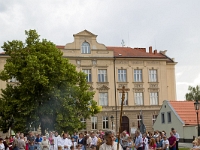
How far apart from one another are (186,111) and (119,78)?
1599 centimetres

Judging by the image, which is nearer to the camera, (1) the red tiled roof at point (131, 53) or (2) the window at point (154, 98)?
(1) the red tiled roof at point (131, 53)

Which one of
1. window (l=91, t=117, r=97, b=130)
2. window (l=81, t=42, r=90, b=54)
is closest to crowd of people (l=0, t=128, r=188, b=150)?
window (l=91, t=117, r=97, b=130)

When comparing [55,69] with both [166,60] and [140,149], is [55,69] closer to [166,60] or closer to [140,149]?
[140,149]

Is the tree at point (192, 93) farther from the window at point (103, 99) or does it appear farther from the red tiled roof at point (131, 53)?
the window at point (103, 99)

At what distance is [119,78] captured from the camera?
56.6m

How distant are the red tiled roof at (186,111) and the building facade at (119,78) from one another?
38.6 feet

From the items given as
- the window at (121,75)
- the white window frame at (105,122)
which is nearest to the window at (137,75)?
the window at (121,75)

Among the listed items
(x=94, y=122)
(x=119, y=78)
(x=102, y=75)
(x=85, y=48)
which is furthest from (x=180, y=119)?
(x=85, y=48)

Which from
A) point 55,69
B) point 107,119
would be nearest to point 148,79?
point 107,119

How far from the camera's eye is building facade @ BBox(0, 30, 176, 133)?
54719mm

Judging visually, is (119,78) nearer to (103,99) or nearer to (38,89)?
(103,99)

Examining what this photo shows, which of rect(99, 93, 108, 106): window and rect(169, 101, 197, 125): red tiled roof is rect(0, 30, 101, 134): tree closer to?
rect(169, 101, 197, 125): red tiled roof

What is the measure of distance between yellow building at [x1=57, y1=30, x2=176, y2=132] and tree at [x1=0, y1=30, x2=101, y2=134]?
15.3 metres

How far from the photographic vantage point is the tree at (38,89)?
36938mm
